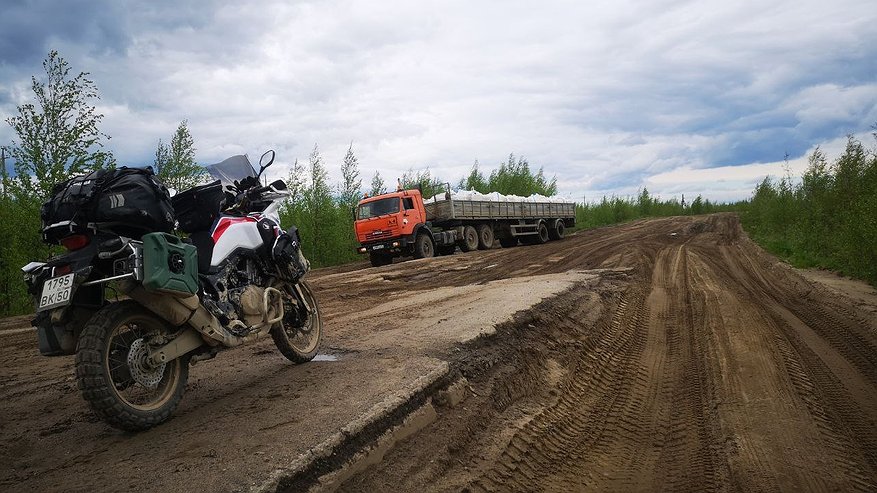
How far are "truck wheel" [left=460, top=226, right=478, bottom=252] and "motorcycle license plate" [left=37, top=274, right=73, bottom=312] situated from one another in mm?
18831

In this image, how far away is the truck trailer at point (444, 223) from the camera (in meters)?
18.3

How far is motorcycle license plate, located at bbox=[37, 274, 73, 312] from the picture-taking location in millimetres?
2866

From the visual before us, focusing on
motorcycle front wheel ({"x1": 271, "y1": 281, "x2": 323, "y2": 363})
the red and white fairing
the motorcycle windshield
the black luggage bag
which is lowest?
motorcycle front wheel ({"x1": 271, "y1": 281, "x2": 323, "y2": 363})

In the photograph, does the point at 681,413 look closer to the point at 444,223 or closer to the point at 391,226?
the point at 391,226

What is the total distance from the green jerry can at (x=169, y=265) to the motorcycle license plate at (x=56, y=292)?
14.6 inches

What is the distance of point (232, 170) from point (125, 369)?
77.5 inches

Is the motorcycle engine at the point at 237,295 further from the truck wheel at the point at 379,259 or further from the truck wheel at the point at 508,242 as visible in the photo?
the truck wheel at the point at 508,242

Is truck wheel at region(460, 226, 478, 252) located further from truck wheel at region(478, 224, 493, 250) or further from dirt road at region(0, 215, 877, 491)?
dirt road at region(0, 215, 877, 491)

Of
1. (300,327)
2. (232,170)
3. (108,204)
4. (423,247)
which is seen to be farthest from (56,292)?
(423,247)

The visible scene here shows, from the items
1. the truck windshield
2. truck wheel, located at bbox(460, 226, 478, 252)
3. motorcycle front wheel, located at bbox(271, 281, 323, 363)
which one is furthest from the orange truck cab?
motorcycle front wheel, located at bbox(271, 281, 323, 363)

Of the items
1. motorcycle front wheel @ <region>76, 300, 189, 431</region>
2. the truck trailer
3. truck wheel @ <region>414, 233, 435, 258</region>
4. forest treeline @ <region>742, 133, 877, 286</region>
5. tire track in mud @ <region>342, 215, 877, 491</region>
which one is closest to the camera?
motorcycle front wheel @ <region>76, 300, 189, 431</region>

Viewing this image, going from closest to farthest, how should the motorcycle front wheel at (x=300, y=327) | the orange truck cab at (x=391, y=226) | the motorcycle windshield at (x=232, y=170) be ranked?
the motorcycle windshield at (x=232, y=170) < the motorcycle front wheel at (x=300, y=327) < the orange truck cab at (x=391, y=226)

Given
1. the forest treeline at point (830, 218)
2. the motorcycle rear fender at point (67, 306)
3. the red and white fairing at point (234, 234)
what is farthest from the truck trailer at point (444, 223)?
the motorcycle rear fender at point (67, 306)

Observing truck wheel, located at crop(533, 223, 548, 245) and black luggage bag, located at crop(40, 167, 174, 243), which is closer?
black luggage bag, located at crop(40, 167, 174, 243)
